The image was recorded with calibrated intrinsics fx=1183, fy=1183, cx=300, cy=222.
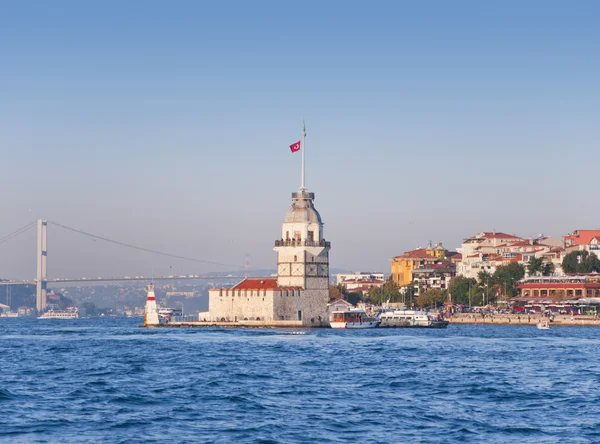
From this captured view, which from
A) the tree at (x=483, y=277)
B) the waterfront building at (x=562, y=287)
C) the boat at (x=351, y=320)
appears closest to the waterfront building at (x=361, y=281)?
the tree at (x=483, y=277)

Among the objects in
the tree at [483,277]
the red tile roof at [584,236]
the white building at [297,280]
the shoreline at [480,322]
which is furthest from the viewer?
the red tile roof at [584,236]

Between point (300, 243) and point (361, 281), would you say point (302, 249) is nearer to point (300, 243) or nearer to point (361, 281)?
point (300, 243)

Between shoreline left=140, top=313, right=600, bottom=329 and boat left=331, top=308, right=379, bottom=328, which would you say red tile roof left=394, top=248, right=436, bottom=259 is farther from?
boat left=331, top=308, right=379, bottom=328

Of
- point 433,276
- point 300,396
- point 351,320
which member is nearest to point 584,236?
point 433,276

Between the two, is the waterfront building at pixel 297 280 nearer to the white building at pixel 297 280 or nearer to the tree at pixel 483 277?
the white building at pixel 297 280

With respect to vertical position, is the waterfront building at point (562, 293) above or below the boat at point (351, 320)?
above

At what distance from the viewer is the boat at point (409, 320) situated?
8638 centimetres

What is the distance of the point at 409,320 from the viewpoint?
87.0 metres

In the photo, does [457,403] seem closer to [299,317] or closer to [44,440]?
[44,440]

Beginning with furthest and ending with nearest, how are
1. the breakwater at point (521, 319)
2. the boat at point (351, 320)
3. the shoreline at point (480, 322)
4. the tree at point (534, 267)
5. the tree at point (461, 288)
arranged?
the tree at point (461, 288) → the tree at point (534, 267) → the breakwater at point (521, 319) → the boat at point (351, 320) → the shoreline at point (480, 322)

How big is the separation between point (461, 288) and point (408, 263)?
24903 millimetres

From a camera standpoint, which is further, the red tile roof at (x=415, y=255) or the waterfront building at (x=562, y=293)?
the red tile roof at (x=415, y=255)

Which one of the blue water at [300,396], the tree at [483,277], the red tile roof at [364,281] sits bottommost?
the blue water at [300,396]

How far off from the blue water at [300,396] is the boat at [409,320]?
38681 mm
